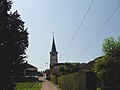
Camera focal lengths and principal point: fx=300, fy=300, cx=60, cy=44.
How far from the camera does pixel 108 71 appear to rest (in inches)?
969

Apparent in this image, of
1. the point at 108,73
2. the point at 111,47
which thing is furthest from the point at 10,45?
the point at 111,47

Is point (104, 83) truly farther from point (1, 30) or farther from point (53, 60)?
point (53, 60)

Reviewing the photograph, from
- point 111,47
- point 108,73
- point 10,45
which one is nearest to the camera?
point 10,45

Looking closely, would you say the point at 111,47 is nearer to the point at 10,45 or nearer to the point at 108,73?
the point at 108,73

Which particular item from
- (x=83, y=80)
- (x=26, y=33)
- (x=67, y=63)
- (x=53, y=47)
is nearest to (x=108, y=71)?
(x=83, y=80)

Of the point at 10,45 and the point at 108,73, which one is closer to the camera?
the point at 10,45

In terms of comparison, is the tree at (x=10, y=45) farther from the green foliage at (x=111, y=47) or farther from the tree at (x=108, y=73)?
the green foliage at (x=111, y=47)

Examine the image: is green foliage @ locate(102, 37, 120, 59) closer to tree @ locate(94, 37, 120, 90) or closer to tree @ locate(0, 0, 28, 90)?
tree @ locate(94, 37, 120, 90)

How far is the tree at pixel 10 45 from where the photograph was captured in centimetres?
1435

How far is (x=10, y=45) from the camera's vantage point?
14484mm

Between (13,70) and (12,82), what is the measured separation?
666 mm

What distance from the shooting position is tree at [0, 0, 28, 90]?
47.1ft

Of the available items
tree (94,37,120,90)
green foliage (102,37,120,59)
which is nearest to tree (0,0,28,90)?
tree (94,37,120,90)

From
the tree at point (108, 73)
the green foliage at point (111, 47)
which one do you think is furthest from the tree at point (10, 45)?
the green foliage at point (111, 47)
